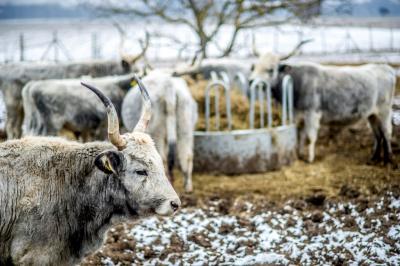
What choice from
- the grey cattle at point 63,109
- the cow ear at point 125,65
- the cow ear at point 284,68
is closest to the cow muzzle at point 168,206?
the grey cattle at point 63,109

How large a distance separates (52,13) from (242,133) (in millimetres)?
95165

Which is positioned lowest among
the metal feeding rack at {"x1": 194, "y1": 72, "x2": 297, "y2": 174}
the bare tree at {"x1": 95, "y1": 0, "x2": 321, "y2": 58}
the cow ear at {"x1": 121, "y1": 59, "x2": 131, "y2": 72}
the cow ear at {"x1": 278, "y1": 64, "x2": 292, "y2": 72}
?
the metal feeding rack at {"x1": 194, "y1": 72, "x2": 297, "y2": 174}

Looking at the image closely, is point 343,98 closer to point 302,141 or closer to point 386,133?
point 386,133

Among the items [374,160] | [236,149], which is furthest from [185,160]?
[374,160]

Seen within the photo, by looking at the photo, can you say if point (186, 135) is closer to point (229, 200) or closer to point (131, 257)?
point (229, 200)

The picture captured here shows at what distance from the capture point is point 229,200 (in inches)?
323

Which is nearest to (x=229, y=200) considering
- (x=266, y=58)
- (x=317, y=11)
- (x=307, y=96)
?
(x=307, y=96)

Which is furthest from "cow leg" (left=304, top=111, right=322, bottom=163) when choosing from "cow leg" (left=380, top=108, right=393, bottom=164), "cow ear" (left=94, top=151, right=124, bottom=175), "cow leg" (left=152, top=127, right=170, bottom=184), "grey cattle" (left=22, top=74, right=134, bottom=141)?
"cow ear" (left=94, top=151, right=124, bottom=175)

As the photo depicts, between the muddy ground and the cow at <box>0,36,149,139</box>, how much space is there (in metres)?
3.81

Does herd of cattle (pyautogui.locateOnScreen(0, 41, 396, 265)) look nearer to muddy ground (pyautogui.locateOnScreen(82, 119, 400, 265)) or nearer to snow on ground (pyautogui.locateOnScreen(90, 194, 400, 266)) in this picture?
muddy ground (pyautogui.locateOnScreen(82, 119, 400, 265))

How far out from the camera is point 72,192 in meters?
4.57

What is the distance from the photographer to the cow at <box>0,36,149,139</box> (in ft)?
37.6

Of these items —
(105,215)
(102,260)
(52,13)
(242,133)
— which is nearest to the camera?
(105,215)

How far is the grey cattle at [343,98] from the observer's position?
33.9 feet
